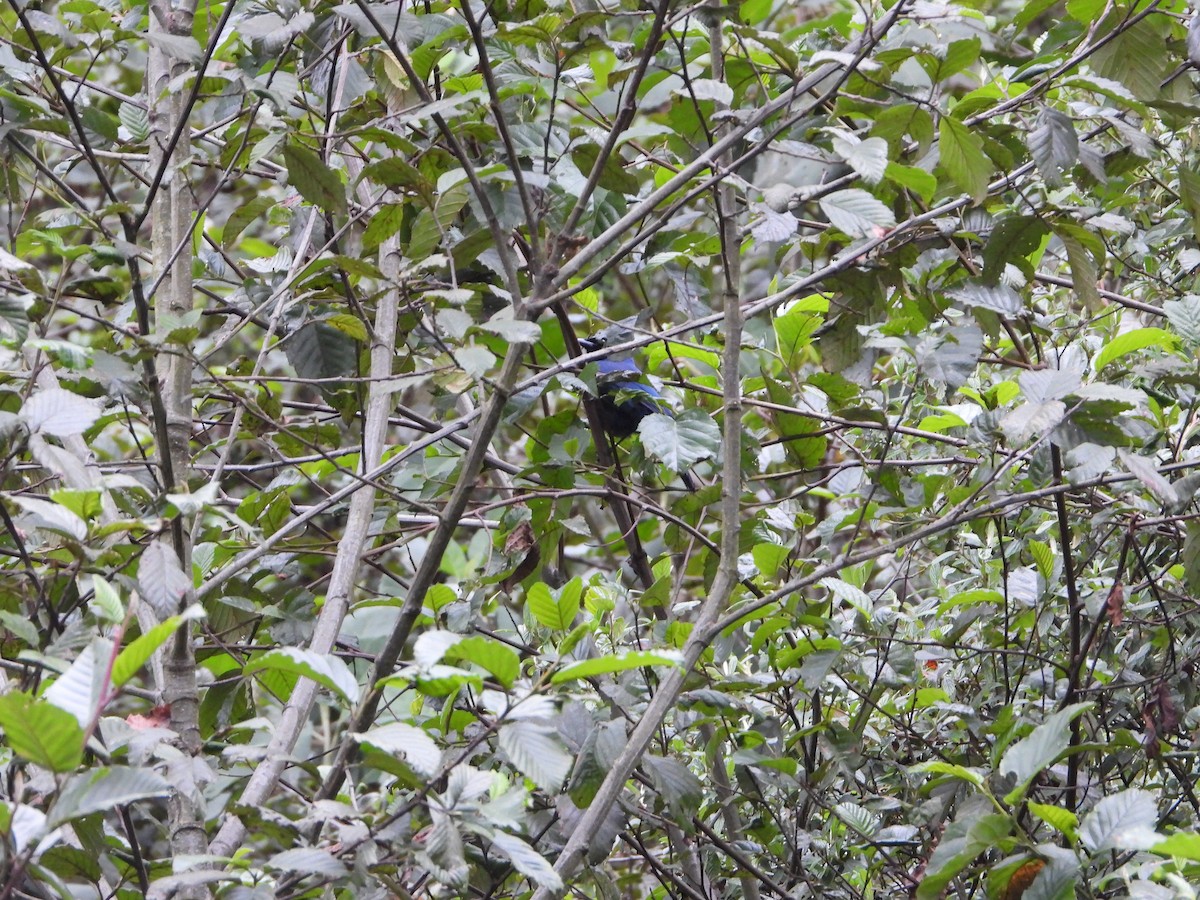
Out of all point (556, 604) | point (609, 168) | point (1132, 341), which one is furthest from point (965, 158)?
point (556, 604)

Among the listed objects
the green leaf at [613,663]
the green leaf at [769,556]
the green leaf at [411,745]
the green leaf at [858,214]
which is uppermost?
the green leaf at [858,214]

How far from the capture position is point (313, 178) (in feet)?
4.80

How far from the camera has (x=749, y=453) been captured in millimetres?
1797

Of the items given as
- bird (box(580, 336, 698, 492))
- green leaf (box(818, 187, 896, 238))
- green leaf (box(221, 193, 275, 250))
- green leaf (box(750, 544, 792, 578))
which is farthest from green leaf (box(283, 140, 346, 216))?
green leaf (box(750, 544, 792, 578))

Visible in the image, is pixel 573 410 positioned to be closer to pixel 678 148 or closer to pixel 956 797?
pixel 678 148

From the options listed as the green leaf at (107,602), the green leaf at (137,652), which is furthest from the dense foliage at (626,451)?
the green leaf at (137,652)

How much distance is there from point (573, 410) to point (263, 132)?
24.3 inches

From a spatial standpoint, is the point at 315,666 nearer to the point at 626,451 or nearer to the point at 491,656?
the point at 491,656

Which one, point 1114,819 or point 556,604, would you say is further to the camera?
point 556,604

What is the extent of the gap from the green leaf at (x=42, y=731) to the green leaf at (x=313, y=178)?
2.63ft

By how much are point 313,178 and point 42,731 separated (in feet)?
2.74

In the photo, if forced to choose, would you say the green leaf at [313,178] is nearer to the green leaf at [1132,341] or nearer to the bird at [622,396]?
the bird at [622,396]

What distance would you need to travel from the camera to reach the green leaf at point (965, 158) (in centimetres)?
136

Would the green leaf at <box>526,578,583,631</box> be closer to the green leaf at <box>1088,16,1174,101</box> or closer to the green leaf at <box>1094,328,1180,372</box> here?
the green leaf at <box>1094,328,1180,372</box>
